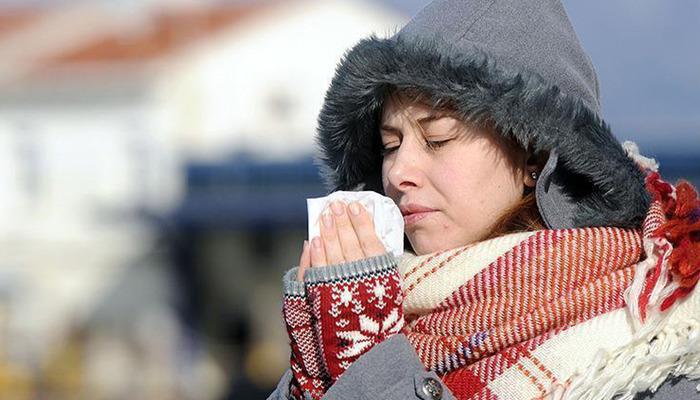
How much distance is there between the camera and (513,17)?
7.81ft

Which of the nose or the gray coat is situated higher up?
the nose

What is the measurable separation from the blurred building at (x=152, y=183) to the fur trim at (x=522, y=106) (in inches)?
459

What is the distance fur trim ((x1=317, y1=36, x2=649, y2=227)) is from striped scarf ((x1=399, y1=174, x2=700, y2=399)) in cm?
7

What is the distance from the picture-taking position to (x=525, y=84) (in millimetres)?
2262

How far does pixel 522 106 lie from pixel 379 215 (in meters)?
0.34

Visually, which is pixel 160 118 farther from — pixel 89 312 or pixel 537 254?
pixel 537 254

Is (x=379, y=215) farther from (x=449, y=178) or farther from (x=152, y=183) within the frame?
(x=152, y=183)

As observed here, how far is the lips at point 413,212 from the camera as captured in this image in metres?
2.33

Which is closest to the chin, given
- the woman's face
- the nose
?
the woman's face

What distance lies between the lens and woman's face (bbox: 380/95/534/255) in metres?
2.30

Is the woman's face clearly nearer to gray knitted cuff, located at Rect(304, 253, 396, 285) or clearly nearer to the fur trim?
the fur trim

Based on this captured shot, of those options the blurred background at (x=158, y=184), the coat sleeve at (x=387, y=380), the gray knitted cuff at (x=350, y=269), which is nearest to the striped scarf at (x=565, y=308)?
the coat sleeve at (x=387, y=380)

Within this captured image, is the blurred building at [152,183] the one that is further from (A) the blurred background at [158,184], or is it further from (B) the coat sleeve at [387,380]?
(B) the coat sleeve at [387,380]

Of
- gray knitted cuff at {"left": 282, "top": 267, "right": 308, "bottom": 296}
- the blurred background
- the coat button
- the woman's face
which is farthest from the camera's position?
the blurred background
